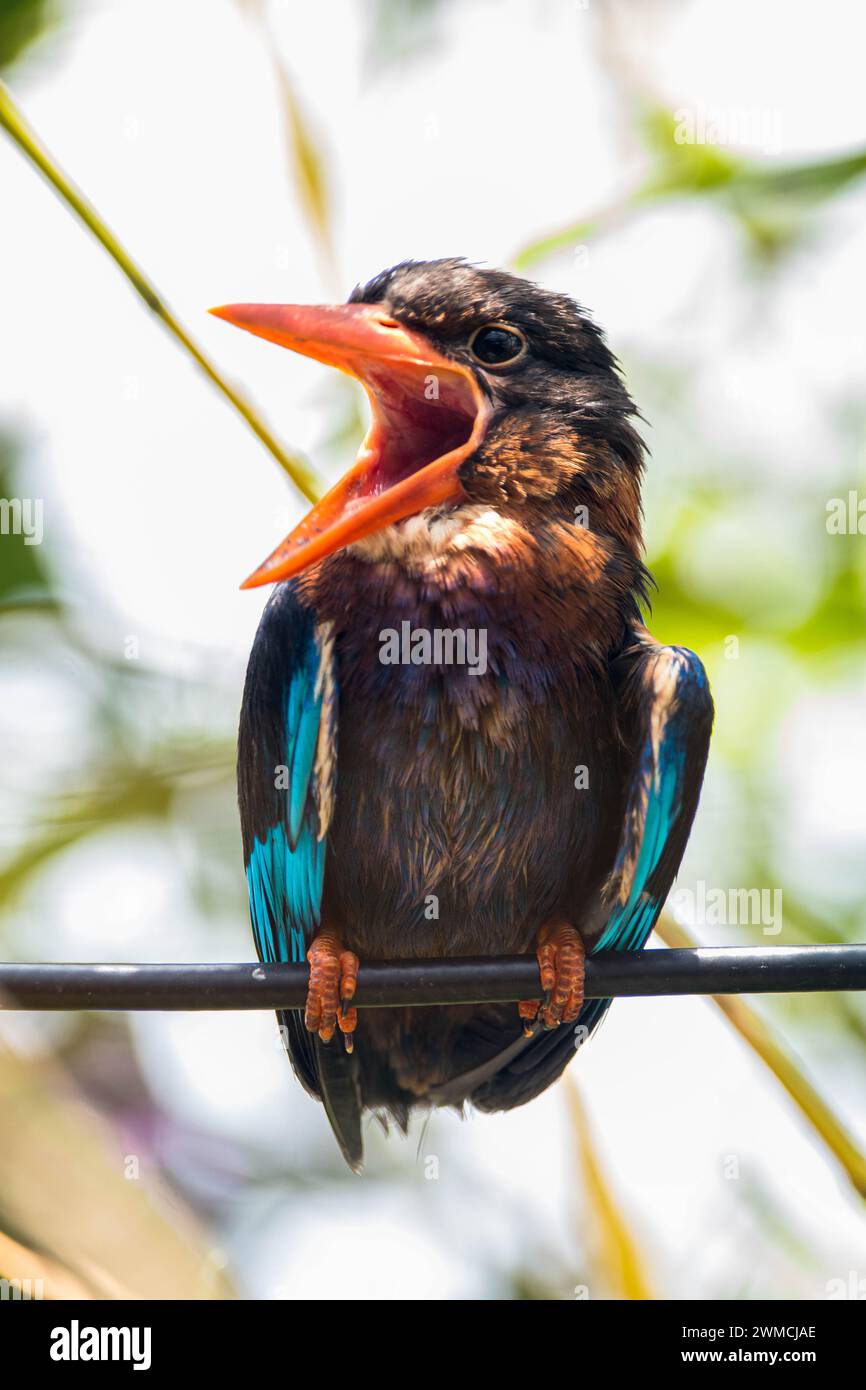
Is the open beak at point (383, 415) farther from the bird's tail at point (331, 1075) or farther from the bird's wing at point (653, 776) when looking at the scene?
the bird's tail at point (331, 1075)

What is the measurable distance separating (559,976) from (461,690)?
1.91ft

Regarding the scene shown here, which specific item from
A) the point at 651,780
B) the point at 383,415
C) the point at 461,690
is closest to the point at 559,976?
the point at 651,780

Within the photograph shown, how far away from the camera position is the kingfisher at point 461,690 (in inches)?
104

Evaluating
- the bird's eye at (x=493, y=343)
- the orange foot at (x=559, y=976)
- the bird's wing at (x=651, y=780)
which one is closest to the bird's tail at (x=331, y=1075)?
the orange foot at (x=559, y=976)

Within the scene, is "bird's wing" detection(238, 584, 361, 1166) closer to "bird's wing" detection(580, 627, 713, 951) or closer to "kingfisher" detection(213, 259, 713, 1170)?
"kingfisher" detection(213, 259, 713, 1170)

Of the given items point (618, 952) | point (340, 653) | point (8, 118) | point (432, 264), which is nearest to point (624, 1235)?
point (618, 952)

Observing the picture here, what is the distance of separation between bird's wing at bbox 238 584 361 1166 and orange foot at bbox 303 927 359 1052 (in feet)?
0.40

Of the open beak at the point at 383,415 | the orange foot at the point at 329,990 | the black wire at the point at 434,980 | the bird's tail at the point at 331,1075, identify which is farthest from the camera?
the bird's tail at the point at 331,1075

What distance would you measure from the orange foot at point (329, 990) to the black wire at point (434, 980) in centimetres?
41

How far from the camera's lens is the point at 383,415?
9.71ft

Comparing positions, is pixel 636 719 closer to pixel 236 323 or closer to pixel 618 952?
pixel 618 952

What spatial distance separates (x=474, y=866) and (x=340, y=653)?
1.62 ft

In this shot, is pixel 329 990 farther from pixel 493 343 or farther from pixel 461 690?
pixel 493 343

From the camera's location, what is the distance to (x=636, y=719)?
2.71 meters
